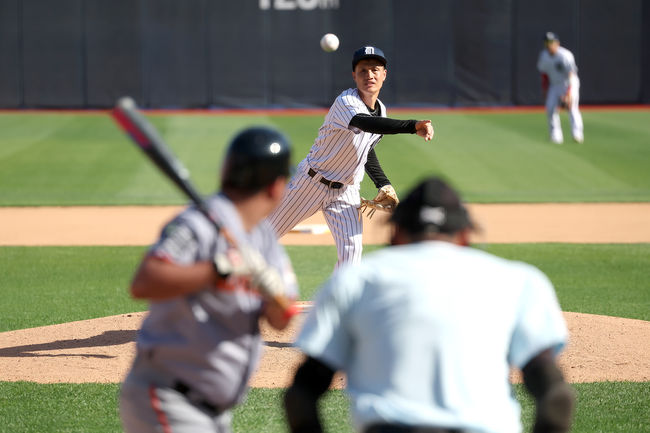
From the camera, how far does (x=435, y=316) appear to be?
7.62 ft

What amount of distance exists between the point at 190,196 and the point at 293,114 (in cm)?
2347

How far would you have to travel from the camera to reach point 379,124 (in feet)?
21.1

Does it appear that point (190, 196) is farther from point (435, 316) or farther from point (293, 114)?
point (293, 114)

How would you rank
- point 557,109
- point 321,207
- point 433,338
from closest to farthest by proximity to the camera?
point 433,338, point 321,207, point 557,109

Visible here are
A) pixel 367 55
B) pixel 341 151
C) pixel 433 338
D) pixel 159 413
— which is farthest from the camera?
Answer: pixel 341 151

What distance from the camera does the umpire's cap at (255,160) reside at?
275 cm

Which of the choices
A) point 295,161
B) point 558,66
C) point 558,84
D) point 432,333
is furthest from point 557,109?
point 432,333

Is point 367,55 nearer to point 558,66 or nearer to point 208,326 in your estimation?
point 208,326

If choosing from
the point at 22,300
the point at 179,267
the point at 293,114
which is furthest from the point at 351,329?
the point at 293,114

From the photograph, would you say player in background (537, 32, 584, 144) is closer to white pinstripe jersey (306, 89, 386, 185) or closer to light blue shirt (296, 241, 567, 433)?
white pinstripe jersey (306, 89, 386, 185)

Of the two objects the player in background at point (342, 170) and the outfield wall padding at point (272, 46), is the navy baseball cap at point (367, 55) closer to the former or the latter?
the player in background at point (342, 170)

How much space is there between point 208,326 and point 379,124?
3.88 meters

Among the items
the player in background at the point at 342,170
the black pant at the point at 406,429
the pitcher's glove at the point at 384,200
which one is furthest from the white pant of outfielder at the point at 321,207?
the black pant at the point at 406,429

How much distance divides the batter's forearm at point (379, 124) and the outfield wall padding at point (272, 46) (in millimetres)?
19883
